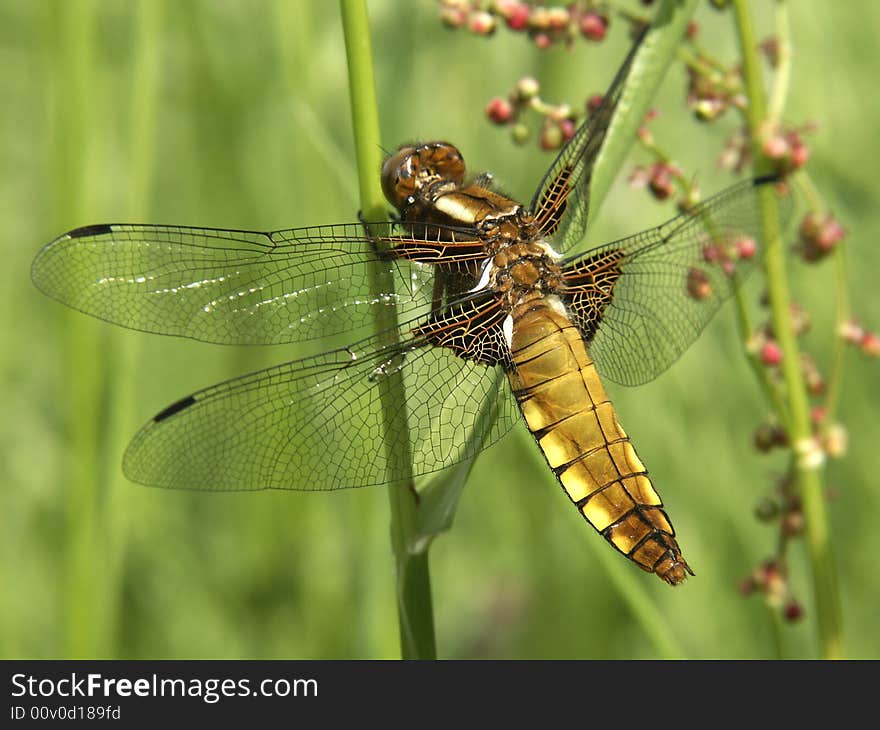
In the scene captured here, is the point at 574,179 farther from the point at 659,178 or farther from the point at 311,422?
the point at 311,422

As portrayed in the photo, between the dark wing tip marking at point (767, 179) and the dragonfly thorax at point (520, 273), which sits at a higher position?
the dark wing tip marking at point (767, 179)

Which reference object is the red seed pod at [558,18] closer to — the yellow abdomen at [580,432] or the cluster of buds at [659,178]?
the cluster of buds at [659,178]

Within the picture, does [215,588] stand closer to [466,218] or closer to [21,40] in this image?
[466,218]

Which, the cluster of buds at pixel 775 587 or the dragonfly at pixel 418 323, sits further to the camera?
the cluster of buds at pixel 775 587

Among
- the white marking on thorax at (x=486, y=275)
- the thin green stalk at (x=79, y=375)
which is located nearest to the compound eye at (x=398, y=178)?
the white marking on thorax at (x=486, y=275)

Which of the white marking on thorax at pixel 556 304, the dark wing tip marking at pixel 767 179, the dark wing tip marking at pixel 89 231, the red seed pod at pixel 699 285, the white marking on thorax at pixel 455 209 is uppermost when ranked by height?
the white marking on thorax at pixel 455 209

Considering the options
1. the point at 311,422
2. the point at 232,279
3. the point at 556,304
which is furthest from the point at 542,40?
the point at 311,422
